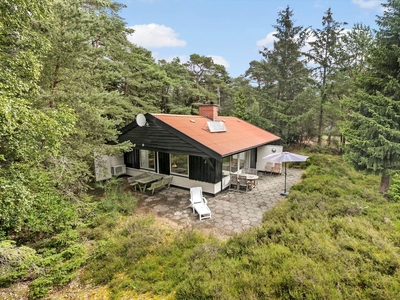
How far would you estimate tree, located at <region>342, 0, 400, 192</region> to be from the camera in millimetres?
7008

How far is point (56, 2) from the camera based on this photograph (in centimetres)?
511

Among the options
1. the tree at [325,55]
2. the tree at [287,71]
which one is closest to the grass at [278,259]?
the tree at [287,71]

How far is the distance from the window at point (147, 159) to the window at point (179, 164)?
1.23 meters

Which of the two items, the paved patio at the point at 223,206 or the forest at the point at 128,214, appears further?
the paved patio at the point at 223,206

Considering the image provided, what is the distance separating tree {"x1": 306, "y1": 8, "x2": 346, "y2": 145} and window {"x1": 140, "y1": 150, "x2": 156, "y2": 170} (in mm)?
14786

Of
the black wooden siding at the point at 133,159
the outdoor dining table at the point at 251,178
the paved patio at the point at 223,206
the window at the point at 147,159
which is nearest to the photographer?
the paved patio at the point at 223,206

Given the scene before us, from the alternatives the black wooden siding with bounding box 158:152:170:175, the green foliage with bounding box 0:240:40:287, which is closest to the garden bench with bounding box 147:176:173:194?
the black wooden siding with bounding box 158:152:170:175

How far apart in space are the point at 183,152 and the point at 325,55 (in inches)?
677

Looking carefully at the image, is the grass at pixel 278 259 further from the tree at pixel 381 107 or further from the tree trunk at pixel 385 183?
the tree trunk at pixel 385 183

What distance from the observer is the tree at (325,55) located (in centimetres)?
1673

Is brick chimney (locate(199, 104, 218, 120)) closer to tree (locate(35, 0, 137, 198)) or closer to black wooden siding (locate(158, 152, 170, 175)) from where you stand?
black wooden siding (locate(158, 152, 170, 175))

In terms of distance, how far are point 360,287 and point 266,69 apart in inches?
747

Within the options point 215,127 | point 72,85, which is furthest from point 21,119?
point 215,127

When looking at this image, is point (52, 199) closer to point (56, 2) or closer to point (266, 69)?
point (56, 2)
